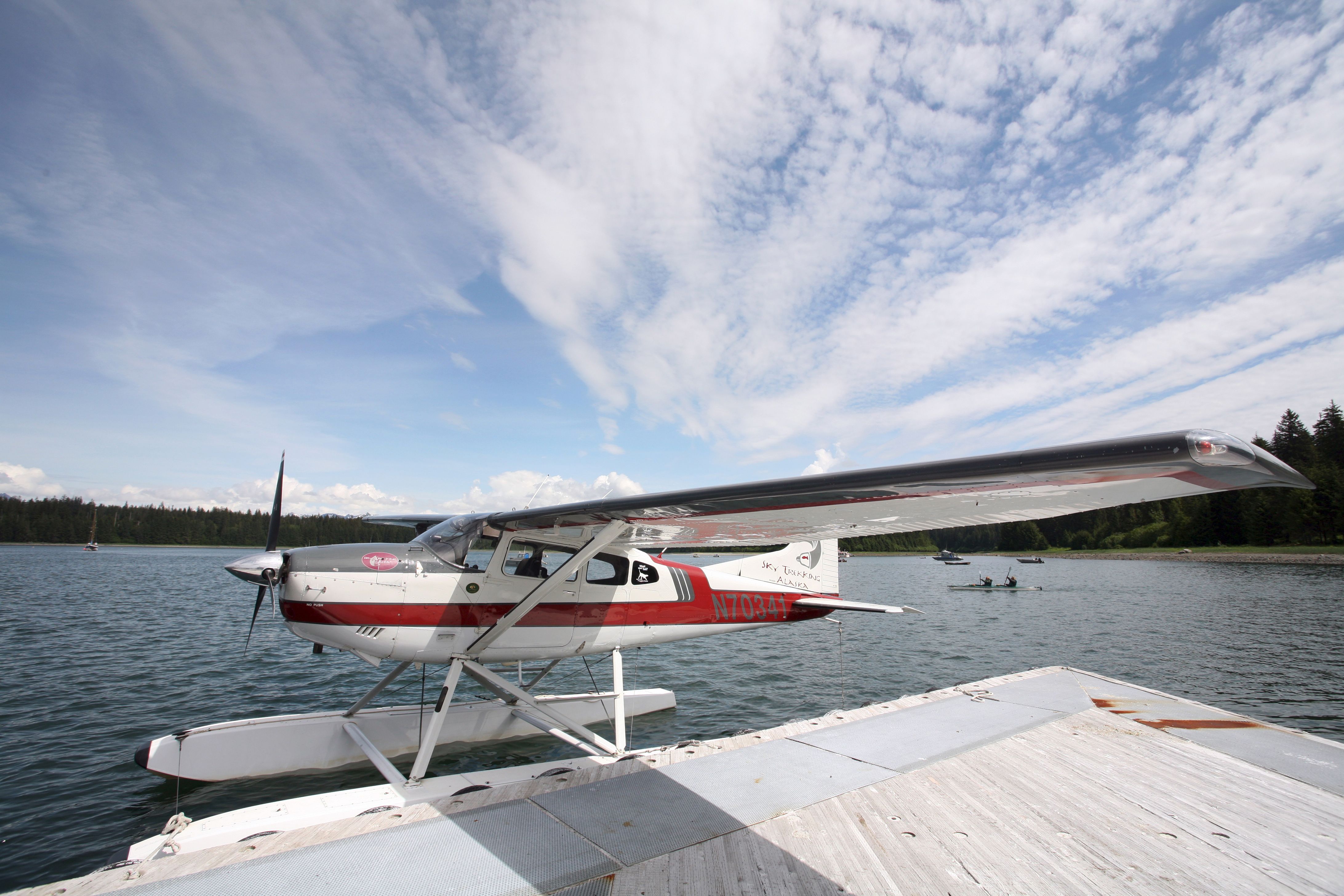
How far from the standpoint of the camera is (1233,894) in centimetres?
266

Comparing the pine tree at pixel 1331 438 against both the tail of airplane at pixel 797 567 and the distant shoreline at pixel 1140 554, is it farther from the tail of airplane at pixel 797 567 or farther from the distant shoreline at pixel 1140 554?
the tail of airplane at pixel 797 567

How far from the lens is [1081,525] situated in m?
96.6

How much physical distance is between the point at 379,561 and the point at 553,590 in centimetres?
176

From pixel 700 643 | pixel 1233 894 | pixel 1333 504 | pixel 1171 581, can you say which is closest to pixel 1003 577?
pixel 1171 581

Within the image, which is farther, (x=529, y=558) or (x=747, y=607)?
(x=747, y=607)

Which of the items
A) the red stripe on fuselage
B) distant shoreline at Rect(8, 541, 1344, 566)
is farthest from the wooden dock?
distant shoreline at Rect(8, 541, 1344, 566)

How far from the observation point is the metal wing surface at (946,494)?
2377 millimetres

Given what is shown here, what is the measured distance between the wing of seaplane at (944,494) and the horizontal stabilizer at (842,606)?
125 inches

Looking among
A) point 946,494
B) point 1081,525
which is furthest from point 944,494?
point 1081,525

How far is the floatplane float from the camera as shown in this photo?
307 centimetres

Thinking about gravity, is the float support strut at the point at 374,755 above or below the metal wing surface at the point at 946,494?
below

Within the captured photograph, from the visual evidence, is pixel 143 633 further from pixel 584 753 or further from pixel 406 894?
pixel 406 894

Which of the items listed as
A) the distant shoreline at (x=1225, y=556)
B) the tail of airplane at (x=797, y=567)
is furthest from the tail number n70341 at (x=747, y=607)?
the distant shoreline at (x=1225, y=556)

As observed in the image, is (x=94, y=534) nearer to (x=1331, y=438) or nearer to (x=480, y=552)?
(x=480, y=552)
